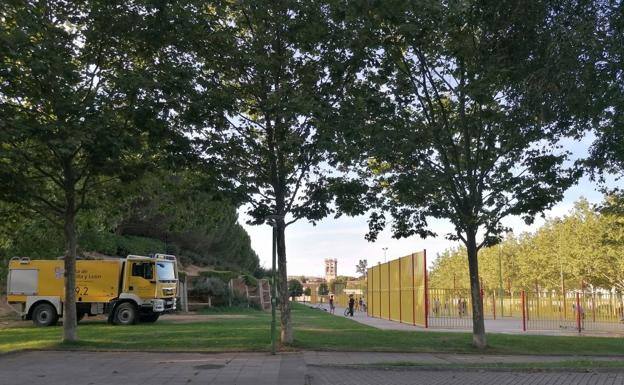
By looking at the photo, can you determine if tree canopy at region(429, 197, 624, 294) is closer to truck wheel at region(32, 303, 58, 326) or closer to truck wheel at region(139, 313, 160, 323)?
truck wheel at region(139, 313, 160, 323)

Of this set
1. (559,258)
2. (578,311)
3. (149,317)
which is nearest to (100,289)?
(149,317)

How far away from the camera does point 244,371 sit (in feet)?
39.6

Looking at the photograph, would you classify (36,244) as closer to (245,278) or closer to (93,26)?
(93,26)

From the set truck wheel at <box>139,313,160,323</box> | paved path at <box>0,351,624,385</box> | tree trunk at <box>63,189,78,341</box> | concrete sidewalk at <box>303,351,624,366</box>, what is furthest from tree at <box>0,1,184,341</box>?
truck wheel at <box>139,313,160,323</box>

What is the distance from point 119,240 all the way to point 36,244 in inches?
828

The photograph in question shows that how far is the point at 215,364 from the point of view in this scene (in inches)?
515

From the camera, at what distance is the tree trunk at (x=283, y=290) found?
16.4 meters

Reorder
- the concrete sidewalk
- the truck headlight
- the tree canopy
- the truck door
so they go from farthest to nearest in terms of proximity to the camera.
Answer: the tree canopy → the truck door → the truck headlight → the concrete sidewalk

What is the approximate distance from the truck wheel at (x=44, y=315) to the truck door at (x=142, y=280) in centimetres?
349

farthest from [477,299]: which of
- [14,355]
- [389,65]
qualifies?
[14,355]

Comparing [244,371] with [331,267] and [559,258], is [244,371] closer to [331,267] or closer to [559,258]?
[559,258]

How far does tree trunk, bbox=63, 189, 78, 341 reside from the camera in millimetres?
17094

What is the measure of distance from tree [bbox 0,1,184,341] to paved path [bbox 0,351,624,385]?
4.03 meters

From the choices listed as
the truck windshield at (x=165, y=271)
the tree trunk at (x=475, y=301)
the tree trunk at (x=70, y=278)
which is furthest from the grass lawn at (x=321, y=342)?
the truck windshield at (x=165, y=271)
